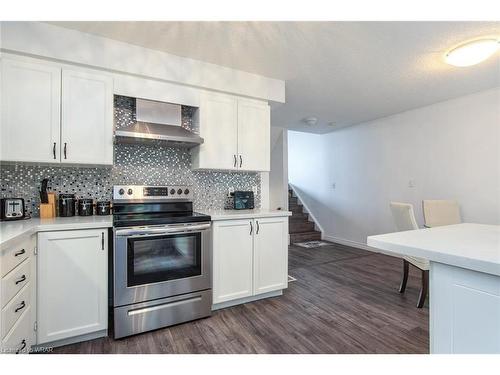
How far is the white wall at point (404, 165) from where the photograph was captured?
3230 millimetres

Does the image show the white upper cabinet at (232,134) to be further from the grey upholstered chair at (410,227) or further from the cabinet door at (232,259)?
the grey upholstered chair at (410,227)

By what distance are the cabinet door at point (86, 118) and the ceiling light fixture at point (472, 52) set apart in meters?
3.05

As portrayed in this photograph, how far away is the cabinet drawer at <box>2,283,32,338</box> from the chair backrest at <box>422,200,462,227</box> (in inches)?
157

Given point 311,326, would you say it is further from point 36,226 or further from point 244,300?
point 36,226

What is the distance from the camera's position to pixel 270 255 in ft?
8.55

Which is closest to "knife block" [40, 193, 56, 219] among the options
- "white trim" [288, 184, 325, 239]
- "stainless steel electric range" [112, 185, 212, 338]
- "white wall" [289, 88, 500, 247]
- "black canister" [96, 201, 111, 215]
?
"black canister" [96, 201, 111, 215]

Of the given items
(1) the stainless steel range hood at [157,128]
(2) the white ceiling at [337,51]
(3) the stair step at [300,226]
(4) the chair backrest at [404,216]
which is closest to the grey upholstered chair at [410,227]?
(4) the chair backrest at [404,216]

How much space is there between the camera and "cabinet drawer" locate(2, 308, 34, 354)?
4.44 feet

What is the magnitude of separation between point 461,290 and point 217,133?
2252 mm

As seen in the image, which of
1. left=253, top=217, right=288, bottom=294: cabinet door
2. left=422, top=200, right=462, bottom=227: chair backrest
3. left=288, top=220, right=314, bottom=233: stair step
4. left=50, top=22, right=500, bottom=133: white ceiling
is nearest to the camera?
left=50, top=22, right=500, bottom=133: white ceiling

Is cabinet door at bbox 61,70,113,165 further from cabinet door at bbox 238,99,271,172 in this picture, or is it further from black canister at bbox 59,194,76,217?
cabinet door at bbox 238,99,271,172

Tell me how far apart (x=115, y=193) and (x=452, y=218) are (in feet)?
12.9

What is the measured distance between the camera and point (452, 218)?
323 centimetres

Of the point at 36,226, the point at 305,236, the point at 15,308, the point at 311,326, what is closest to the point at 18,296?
the point at 15,308
